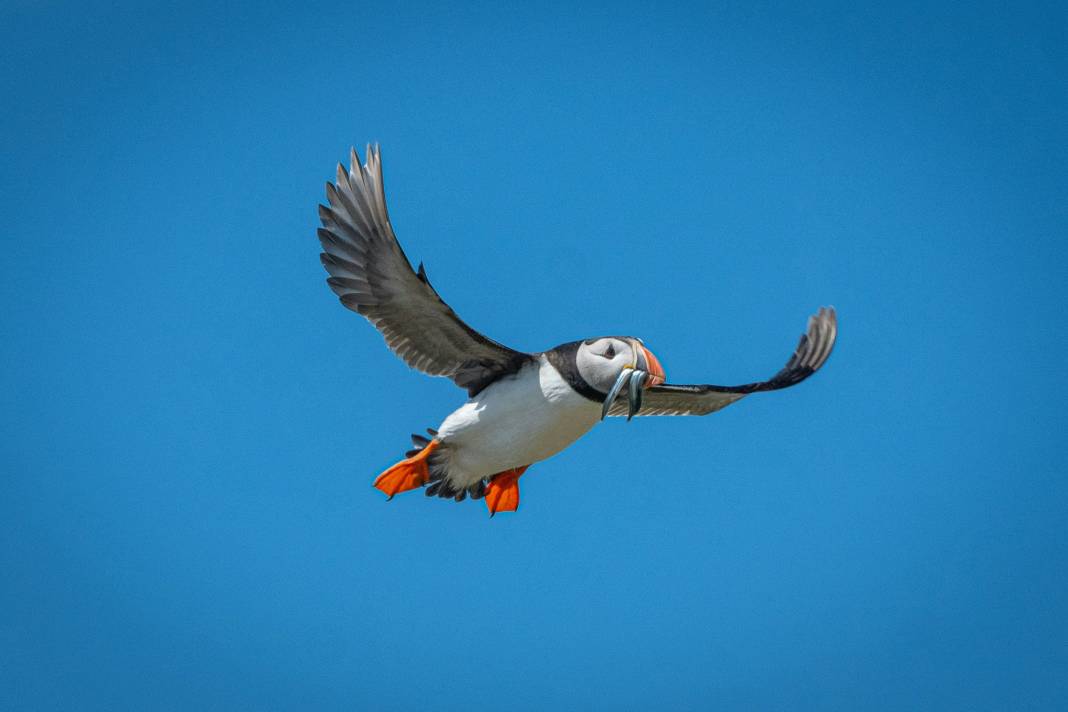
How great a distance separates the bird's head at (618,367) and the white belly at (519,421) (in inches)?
10.5

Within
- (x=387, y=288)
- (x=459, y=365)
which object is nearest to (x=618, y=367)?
(x=459, y=365)

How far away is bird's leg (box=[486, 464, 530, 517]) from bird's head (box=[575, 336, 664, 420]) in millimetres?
1878

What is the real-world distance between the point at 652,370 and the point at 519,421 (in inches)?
51.7

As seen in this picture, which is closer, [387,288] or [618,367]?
[618,367]

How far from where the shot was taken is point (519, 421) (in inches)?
431

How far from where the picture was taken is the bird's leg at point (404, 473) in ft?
37.3

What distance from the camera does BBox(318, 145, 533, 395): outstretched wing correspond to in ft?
35.0

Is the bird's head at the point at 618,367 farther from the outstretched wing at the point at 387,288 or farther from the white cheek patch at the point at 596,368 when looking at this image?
the outstretched wing at the point at 387,288

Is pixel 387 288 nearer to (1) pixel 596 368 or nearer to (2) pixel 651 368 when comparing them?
(1) pixel 596 368

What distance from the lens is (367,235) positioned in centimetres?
1072

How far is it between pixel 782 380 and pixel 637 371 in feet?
10.3

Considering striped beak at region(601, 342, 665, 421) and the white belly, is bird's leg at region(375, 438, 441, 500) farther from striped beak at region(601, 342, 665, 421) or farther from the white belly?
striped beak at region(601, 342, 665, 421)

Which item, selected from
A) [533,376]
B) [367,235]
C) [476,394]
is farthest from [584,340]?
[367,235]

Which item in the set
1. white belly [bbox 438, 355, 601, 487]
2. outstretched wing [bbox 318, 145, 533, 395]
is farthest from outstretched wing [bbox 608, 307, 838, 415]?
outstretched wing [bbox 318, 145, 533, 395]
